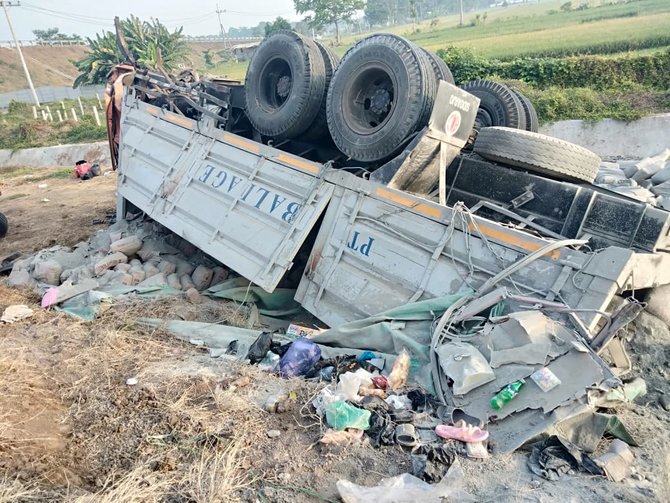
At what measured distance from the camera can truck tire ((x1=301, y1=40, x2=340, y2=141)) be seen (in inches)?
198

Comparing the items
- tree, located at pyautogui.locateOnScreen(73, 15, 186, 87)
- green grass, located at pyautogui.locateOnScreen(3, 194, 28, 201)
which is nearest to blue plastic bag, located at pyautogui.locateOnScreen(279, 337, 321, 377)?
green grass, located at pyautogui.locateOnScreen(3, 194, 28, 201)

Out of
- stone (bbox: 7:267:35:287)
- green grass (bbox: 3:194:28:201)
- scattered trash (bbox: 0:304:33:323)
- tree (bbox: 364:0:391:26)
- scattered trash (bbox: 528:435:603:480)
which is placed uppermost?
tree (bbox: 364:0:391:26)

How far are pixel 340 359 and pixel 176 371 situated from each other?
1125 millimetres

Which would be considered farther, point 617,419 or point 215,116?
point 215,116

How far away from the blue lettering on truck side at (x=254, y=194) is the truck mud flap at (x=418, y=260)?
15.7 inches

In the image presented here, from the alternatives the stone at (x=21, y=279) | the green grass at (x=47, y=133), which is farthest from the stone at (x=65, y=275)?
the green grass at (x=47, y=133)

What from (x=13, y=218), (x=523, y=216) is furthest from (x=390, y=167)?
(x=13, y=218)

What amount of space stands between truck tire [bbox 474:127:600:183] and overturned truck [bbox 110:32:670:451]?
0.04 ft

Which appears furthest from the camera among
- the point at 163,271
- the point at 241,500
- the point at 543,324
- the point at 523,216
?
the point at 163,271

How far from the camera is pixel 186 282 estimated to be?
18.5 ft

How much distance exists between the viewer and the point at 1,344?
4066mm

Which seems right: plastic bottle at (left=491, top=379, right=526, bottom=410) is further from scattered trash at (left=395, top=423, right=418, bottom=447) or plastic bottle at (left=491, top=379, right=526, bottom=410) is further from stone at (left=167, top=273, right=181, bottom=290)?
stone at (left=167, top=273, right=181, bottom=290)

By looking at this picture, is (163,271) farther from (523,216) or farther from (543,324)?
(543,324)

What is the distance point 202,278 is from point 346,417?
322 centimetres
